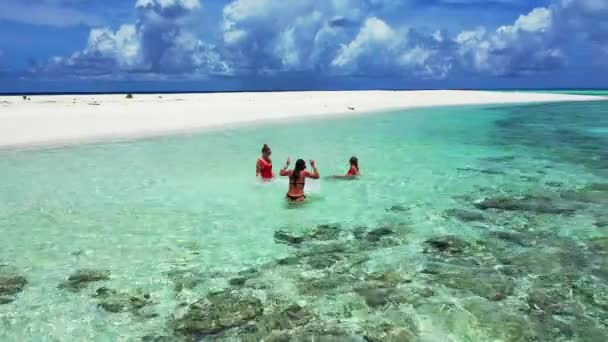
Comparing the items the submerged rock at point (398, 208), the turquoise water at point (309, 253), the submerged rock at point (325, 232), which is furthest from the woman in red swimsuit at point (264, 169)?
the submerged rock at point (325, 232)

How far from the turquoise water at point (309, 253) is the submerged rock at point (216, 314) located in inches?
1.0

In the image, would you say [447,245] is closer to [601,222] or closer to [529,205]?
[601,222]

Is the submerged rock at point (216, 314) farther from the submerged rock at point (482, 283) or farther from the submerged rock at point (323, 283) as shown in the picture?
the submerged rock at point (482, 283)

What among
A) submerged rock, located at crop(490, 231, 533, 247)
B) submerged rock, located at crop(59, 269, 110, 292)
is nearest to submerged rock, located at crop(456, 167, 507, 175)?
submerged rock, located at crop(490, 231, 533, 247)

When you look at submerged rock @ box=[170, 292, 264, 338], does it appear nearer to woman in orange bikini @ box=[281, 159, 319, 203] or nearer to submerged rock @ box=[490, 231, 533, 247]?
submerged rock @ box=[490, 231, 533, 247]

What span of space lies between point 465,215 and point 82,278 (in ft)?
23.1

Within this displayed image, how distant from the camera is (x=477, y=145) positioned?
22500 mm

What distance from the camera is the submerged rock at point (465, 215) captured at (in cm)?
998

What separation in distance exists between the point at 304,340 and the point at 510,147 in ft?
61.2

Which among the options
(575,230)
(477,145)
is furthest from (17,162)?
(477,145)

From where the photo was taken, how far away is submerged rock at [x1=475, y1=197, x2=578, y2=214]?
34.7 feet

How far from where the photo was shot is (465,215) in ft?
33.7

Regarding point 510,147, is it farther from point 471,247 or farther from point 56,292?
point 56,292

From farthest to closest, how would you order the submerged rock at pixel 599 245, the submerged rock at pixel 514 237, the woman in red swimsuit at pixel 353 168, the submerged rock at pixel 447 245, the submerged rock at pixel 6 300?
the woman in red swimsuit at pixel 353 168 → the submerged rock at pixel 514 237 → the submerged rock at pixel 447 245 → the submerged rock at pixel 599 245 → the submerged rock at pixel 6 300
